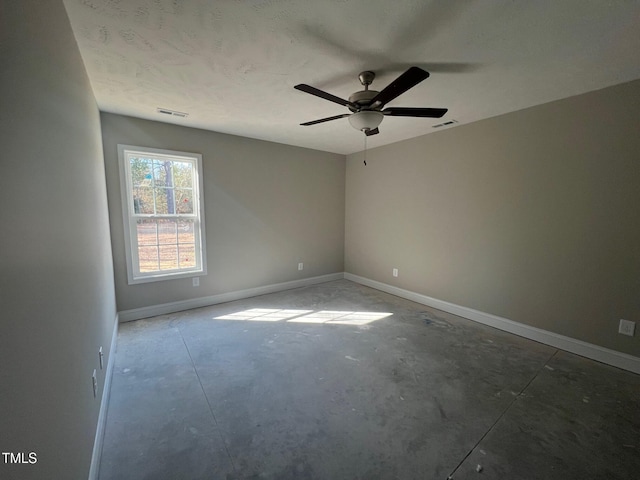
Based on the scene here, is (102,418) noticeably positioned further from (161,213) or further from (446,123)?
(446,123)

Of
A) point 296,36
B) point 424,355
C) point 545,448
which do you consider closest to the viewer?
point 545,448

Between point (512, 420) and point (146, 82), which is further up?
point (146, 82)

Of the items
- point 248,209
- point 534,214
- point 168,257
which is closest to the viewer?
point 534,214

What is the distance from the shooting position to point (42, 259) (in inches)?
36.9

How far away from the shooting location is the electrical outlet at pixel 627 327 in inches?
90.3

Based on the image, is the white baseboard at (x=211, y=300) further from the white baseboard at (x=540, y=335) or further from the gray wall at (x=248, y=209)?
the white baseboard at (x=540, y=335)

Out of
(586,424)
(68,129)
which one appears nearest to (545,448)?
(586,424)

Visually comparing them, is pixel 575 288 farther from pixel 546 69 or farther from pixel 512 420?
pixel 546 69

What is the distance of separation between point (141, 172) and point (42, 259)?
2.78 metres

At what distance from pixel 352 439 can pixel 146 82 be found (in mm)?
3157

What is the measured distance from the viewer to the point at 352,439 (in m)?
1.60

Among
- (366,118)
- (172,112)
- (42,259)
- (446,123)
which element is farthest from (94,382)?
(446,123)

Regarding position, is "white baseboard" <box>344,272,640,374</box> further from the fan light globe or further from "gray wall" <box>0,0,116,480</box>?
"gray wall" <box>0,0,116,480</box>

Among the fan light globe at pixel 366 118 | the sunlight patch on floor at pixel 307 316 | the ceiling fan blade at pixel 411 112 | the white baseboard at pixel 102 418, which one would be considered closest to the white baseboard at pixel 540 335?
the sunlight patch on floor at pixel 307 316
